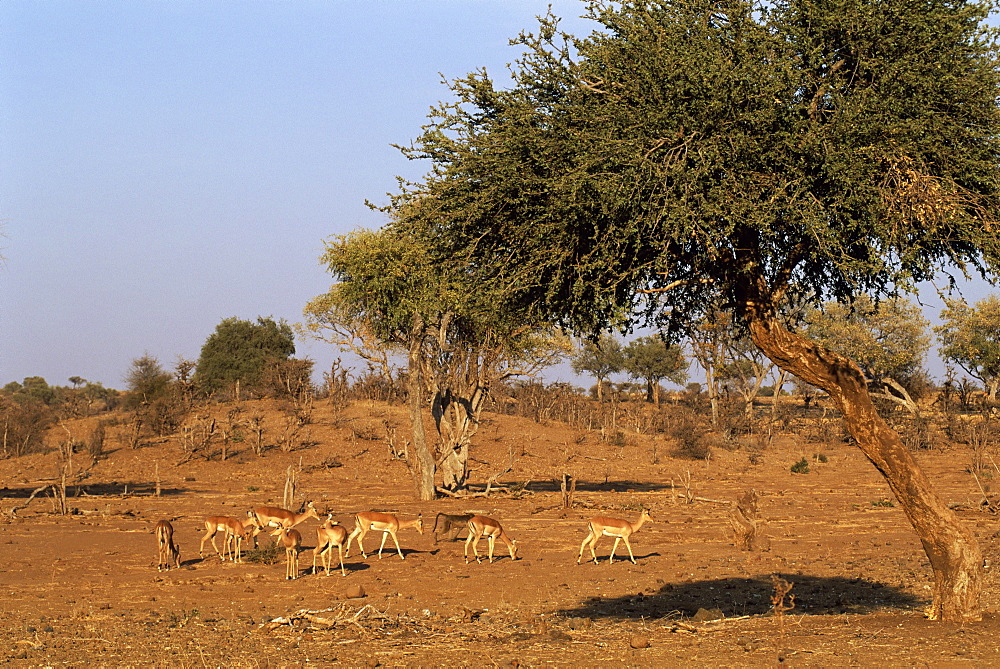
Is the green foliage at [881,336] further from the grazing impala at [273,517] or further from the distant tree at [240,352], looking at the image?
the grazing impala at [273,517]

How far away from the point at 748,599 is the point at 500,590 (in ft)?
12.4

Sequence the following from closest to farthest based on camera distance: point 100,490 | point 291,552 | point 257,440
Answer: point 291,552 → point 100,490 → point 257,440

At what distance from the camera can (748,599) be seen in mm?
13922

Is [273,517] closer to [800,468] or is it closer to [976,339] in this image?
[800,468]

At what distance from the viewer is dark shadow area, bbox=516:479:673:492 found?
35.9 metres

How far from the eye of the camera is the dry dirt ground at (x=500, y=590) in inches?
365

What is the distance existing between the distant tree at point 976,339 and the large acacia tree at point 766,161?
1966 inches

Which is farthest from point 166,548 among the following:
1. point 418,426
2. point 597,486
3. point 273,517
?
point 597,486

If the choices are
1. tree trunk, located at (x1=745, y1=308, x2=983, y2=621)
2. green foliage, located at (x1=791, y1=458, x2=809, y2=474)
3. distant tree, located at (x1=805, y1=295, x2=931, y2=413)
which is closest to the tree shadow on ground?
green foliage, located at (x1=791, y1=458, x2=809, y2=474)

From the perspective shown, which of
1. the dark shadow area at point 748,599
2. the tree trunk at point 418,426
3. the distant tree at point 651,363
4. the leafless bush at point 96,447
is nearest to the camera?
the dark shadow area at point 748,599

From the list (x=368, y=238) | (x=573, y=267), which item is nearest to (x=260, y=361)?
(x=368, y=238)

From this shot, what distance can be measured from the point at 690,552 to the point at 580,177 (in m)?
11.6

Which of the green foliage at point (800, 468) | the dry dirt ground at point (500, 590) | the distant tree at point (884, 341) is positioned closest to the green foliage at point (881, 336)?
the distant tree at point (884, 341)

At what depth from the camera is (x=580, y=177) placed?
10055 mm
